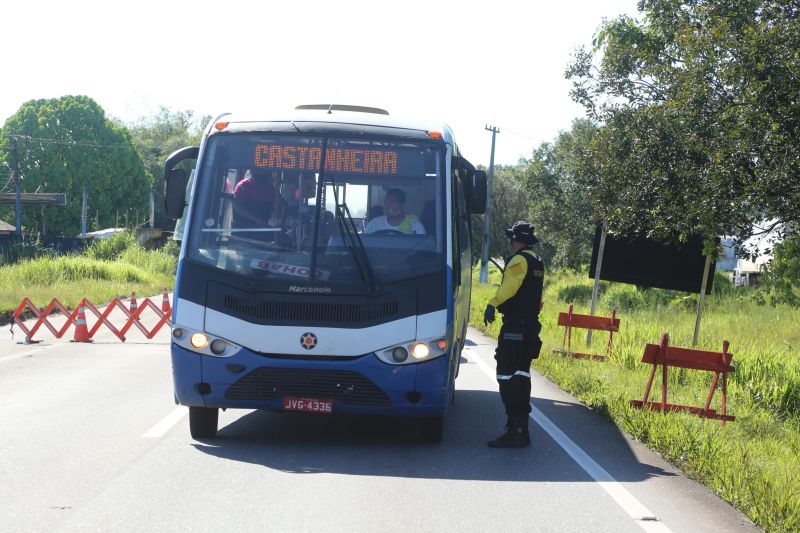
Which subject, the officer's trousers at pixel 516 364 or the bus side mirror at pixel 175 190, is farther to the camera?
the officer's trousers at pixel 516 364

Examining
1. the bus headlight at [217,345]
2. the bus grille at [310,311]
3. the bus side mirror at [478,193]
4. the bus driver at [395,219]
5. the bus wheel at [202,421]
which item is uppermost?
the bus side mirror at [478,193]

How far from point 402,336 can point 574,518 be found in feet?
8.13

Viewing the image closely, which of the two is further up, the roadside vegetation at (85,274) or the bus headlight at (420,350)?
the bus headlight at (420,350)

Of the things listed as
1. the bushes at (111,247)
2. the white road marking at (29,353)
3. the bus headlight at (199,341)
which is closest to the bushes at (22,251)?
the bushes at (111,247)

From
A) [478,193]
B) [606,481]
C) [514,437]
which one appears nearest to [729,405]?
[514,437]

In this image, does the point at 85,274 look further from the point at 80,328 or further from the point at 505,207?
the point at 505,207

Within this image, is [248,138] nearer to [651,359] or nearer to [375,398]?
[375,398]

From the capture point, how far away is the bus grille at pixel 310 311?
337 inches

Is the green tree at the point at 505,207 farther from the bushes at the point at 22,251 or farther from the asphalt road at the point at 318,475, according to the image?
the asphalt road at the point at 318,475

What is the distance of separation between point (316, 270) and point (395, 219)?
83 cm

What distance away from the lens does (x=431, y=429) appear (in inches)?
361

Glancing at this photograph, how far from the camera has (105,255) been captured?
56188mm

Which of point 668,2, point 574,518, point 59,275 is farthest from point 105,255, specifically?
point 574,518

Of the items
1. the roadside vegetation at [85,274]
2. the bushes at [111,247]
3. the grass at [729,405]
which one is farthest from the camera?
the bushes at [111,247]
